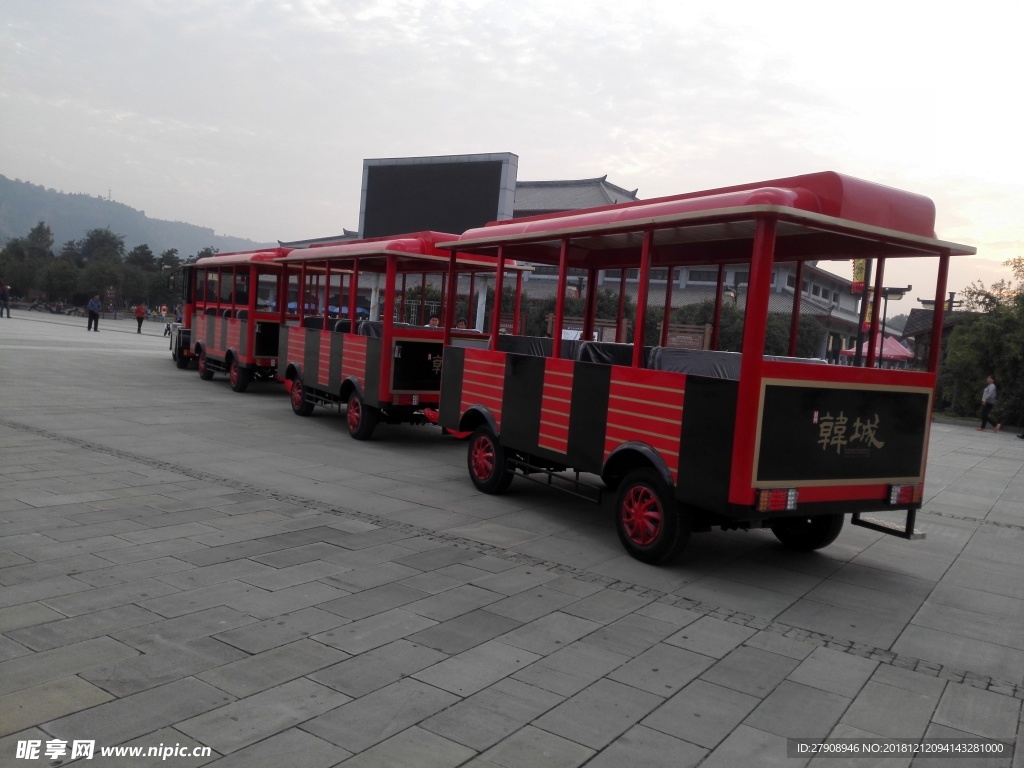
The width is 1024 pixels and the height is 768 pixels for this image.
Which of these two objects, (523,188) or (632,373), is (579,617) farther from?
(523,188)

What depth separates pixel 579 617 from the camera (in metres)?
4.79

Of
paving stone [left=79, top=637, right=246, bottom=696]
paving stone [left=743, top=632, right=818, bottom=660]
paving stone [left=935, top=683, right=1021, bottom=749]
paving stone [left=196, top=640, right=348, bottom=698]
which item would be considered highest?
paving stone [left=935, top=683, right=1021, bottom=749]

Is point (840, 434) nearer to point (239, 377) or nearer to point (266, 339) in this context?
point (266, 339)

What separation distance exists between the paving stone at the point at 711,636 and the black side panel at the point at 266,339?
39.1 ft

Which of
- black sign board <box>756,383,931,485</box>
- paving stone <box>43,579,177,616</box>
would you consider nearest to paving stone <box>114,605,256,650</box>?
paving stone <box>43,579,177,616</box>

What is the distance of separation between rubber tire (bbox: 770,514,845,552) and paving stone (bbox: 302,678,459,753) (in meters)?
3.65

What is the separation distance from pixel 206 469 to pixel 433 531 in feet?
10.3

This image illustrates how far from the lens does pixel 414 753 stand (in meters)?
3.16

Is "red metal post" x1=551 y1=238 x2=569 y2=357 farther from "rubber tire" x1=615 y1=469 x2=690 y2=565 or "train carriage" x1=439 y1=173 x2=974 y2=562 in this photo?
"rubber tire" x1=615 y1=469 x2=690 y2=565

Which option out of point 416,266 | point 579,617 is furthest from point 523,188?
point 579,617

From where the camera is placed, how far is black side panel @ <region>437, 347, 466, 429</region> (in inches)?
342

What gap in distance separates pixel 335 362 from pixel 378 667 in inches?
320

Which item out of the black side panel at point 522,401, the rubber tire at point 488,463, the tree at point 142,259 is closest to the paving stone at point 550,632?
the black side panel at point 522,401

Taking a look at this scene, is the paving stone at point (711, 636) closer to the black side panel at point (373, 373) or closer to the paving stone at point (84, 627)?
the paving stone at point (84, 627)
